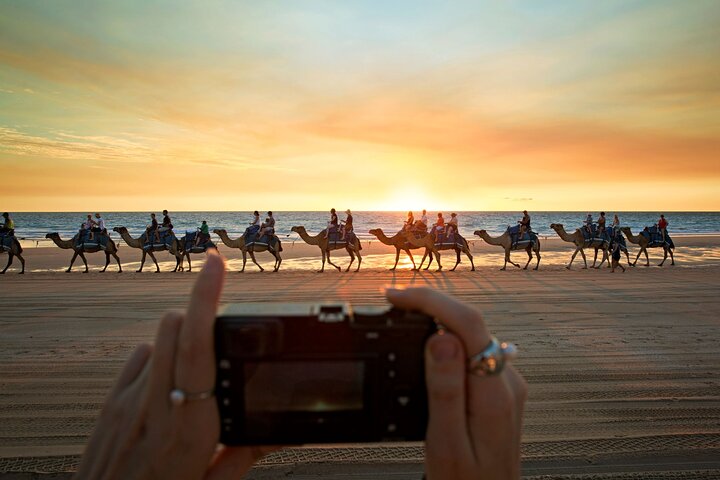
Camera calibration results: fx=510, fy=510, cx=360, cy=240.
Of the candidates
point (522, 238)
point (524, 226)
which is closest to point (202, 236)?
point (522, 238)

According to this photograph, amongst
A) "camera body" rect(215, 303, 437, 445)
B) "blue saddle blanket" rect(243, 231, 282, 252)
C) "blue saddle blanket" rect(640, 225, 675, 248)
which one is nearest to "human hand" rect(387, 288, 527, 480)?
"camera body" rect(215, 303, 437, 445)

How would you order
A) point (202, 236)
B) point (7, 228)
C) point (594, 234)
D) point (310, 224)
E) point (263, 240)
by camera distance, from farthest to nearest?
point (310, 224)
point (594, 234)
point (202, 236)
point (263, 240)
point (7, 228)

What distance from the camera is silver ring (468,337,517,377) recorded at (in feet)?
3.32

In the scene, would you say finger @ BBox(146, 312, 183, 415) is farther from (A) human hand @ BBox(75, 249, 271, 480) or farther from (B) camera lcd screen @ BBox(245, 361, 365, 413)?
(B) camera lcd screen @ BBox(245, 361, 365, 413)

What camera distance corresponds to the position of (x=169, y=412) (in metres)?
1.02

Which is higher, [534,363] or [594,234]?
[594,234]

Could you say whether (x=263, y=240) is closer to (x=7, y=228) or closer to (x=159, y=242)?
(x=159, y=242)

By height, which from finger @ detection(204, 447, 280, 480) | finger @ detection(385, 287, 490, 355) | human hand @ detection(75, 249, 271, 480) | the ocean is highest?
finger @ detection(385, 287, 490, 355)

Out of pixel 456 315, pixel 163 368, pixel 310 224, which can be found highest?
pixel 456 315

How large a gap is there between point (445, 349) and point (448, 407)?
124 mm

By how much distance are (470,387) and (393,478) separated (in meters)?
2.73

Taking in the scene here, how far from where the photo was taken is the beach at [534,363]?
145 inches

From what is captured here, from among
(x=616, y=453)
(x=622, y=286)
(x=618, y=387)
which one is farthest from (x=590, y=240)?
(x=616, y=453)

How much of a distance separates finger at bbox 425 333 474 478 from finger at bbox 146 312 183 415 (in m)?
0.53
